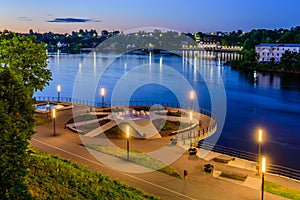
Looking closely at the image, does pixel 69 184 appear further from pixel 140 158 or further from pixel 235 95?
pixel 235 95

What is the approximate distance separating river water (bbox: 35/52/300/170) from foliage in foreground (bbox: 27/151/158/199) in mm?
16224

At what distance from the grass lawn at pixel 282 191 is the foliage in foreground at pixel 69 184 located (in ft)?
16.8

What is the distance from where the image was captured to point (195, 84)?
250 feet

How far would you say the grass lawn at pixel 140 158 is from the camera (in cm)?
1769

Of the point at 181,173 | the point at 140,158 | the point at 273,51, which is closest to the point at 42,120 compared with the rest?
the point at 140,158

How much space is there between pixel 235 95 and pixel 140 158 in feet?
151

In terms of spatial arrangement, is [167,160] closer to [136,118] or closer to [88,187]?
[88,187]

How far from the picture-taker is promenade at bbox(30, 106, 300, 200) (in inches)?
598

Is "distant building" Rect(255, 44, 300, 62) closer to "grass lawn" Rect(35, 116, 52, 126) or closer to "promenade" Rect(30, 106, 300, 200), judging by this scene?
"grass lawn" Rect(35, 116, 52, 126)

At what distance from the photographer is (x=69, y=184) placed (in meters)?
14.2

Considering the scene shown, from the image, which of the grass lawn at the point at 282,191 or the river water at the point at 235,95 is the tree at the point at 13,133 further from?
the river water at the point at 235,95

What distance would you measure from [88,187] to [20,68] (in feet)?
35.9

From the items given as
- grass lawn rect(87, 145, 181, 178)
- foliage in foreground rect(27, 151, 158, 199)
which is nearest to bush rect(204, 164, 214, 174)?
grass lawn rect(87, 145, 181, 178)

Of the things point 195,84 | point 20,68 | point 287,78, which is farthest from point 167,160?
point 287,78
